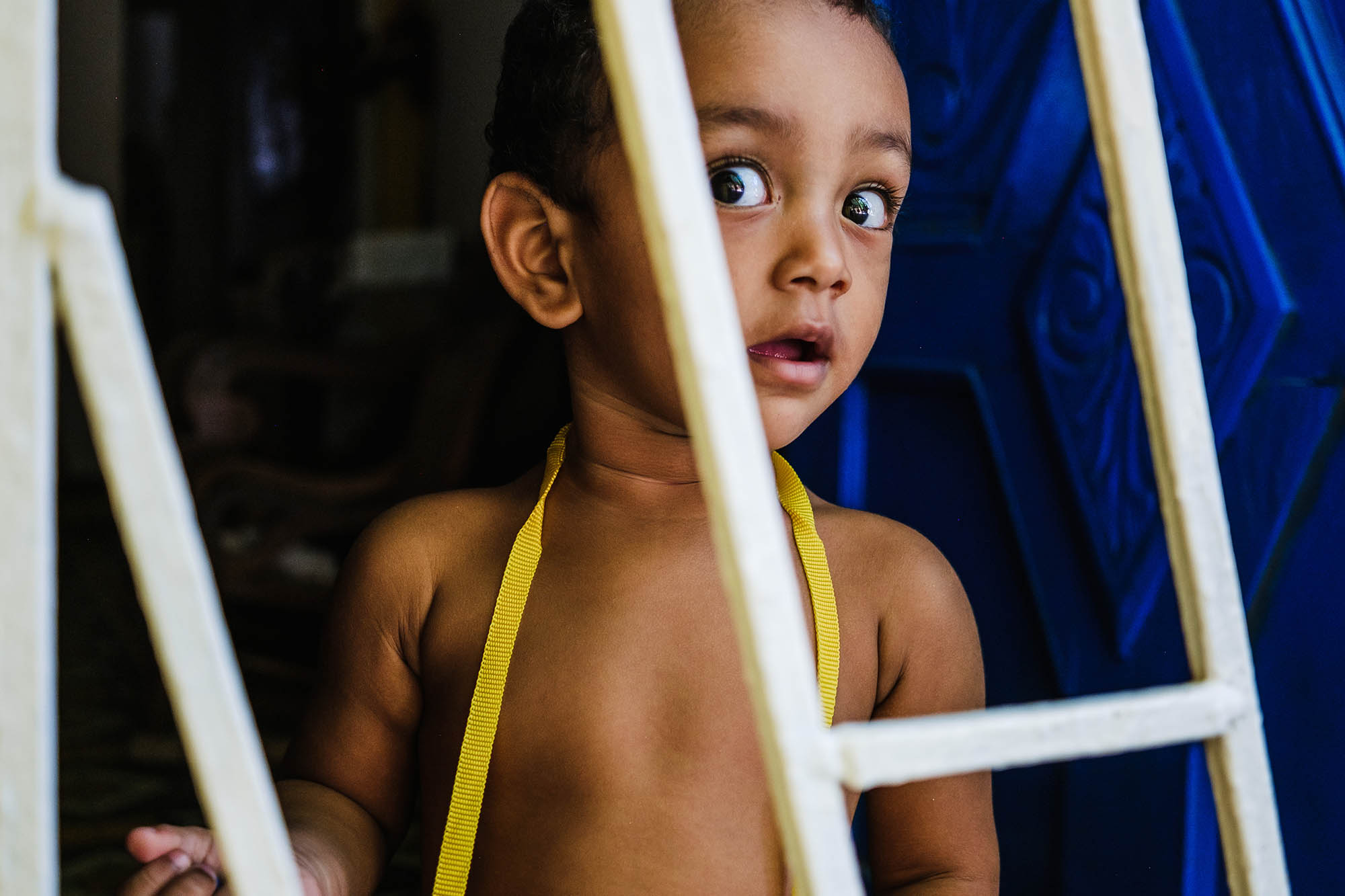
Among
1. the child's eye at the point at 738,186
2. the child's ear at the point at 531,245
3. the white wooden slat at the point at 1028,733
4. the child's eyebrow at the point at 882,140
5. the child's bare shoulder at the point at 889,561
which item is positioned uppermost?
the child's eyebrow at the point at 882,140

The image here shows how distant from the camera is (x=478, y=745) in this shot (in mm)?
932

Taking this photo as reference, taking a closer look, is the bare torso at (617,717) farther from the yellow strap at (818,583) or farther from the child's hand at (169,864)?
the child's hand at (169,864)

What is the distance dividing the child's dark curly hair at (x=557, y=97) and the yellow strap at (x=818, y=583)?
0.29 metres

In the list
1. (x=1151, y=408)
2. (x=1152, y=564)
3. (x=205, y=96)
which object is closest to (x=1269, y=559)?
(x=1152, y=564)

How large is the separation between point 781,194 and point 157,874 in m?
0.62

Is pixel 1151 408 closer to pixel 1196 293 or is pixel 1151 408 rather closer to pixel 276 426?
pixel 1196 293

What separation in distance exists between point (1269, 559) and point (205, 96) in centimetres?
585

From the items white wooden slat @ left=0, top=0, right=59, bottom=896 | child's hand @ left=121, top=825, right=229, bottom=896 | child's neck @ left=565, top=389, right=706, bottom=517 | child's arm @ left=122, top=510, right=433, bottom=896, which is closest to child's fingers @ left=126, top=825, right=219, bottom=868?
child's hand @ left=121, top=825, right=229, bottom=896

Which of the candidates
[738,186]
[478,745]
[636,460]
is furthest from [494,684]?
[738,186]

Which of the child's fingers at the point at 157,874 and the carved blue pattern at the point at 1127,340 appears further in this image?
the carved blue pattern at the point at 1127,340

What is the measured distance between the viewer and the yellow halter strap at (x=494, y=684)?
0.93m

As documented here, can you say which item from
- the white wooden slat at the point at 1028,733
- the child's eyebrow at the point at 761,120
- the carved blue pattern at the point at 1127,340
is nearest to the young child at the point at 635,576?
the child's eyebrow at the point at 761,120

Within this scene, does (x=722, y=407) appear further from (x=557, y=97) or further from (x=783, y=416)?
(x=557, y=97)

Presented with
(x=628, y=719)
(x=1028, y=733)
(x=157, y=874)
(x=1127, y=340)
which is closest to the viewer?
(x=1028, y=733)
